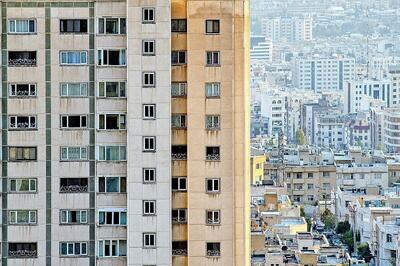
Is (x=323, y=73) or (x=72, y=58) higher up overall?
(x=323, y=73)

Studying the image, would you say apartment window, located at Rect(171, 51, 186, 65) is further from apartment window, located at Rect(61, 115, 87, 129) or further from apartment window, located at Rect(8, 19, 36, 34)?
apartment window, located at Rect(8, 19, 36, 34)

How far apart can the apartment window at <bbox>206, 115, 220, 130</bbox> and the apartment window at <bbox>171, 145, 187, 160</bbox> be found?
0.20m

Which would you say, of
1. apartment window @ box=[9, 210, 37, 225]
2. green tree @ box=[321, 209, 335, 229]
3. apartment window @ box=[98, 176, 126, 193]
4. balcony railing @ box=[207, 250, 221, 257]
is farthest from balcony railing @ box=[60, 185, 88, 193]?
green tree @ box=[321, 209, 335, 229]

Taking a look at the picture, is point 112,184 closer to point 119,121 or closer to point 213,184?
point 119,121

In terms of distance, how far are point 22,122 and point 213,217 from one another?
1302 millimetres

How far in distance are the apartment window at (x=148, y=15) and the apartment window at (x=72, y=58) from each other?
1.45 ft

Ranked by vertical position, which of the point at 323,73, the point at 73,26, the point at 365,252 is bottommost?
the point at 365,252

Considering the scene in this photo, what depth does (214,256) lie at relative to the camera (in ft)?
32.5

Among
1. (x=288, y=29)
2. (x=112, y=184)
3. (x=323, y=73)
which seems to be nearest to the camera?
(x=112, y=184)

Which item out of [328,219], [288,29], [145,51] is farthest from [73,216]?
[288,29]

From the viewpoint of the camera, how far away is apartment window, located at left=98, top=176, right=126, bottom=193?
985 centimetres

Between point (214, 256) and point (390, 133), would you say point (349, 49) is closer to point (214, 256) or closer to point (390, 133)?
point (390, 133)

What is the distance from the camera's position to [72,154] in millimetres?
9867

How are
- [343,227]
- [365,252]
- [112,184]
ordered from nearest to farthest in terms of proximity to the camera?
1. [112,184]
2. [365,252]
3. [343,227]
